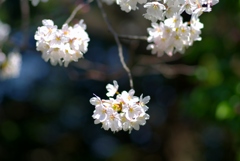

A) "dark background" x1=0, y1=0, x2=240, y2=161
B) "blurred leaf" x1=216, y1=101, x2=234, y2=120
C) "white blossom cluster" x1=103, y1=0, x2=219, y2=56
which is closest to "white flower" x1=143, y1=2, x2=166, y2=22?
"white blossom cluster" x1=103, y1=0, x2=219, y2=56

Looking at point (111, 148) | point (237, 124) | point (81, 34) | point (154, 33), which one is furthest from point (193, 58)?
point (111, 148)

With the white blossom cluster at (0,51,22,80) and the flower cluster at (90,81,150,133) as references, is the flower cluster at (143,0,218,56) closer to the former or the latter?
the flower cluster at (90,81,150,133)

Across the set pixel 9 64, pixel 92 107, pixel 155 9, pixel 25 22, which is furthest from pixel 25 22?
pixel 92 107

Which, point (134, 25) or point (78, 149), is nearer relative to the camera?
point (134, 25)

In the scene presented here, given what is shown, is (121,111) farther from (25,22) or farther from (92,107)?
(92,107)

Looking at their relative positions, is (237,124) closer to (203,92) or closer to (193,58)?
(203,92)

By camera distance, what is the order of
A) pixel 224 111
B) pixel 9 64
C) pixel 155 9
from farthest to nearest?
pixel 224 111 → pixel 9 64 → pixel 155 9
